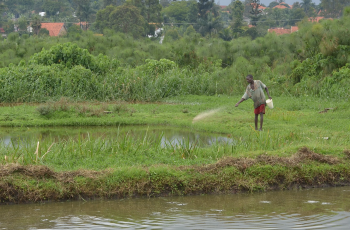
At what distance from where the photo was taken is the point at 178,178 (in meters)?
6.68

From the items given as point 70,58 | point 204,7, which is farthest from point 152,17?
point 70,58

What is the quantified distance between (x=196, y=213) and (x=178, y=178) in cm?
94

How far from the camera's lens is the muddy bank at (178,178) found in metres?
6.27

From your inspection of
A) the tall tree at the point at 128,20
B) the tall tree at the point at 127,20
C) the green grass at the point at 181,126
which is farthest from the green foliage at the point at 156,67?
the tall tree at the point at 128,20

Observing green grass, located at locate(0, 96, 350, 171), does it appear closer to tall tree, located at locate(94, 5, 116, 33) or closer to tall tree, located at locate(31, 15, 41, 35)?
tall tree, located at locate(94, 5, 116, 33)

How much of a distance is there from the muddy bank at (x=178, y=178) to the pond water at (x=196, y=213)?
147 millimetres

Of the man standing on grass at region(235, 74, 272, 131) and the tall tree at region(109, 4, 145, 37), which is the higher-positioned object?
the tall tree at region(109, 4, 145, 37)

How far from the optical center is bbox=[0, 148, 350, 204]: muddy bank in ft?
20.6

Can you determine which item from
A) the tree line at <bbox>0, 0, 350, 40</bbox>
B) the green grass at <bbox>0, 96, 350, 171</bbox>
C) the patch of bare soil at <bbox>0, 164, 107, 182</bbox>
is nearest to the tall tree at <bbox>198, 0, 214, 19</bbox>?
the tree line at <bbox>0, 0, 350, 40</bbox>

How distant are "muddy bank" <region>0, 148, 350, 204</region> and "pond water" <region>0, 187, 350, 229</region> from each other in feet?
0.48

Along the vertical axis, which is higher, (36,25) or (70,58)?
(36,25)

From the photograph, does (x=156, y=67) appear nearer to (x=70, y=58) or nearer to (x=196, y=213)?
(x=70, y=58)

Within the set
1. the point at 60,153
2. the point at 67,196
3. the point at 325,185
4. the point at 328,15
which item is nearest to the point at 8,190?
the point at 67,196

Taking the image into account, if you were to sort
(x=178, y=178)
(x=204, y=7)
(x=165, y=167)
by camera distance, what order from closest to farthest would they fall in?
(x=178, y=178)
(x=165, y=167)
(x=204, y=7)
